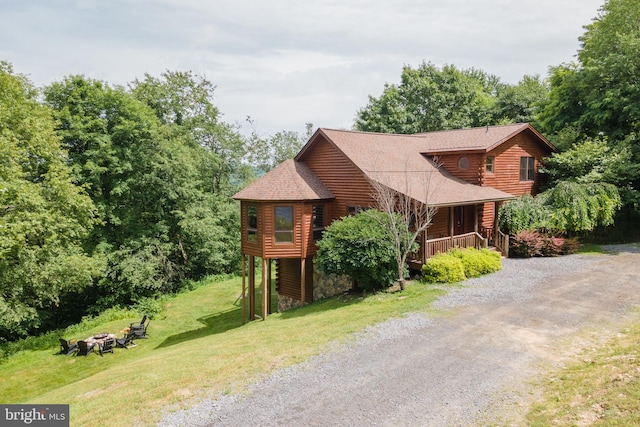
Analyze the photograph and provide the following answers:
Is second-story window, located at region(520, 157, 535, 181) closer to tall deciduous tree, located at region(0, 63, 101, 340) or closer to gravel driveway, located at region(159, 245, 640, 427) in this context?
gravel driveway, located at region(159, 245, 640, 427)

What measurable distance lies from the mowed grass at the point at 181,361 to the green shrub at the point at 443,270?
2.53ft

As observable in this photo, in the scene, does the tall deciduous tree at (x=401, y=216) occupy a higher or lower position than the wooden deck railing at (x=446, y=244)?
higher

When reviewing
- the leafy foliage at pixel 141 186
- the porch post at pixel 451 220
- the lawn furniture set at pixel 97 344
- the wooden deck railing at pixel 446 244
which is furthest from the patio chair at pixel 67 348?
the porch post at pixel 451 220

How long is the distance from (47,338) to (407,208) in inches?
802

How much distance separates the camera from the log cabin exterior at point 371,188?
61.8 ft

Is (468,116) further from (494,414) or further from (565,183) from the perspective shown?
(494,414)

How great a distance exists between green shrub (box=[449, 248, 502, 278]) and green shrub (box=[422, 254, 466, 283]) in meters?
0.41

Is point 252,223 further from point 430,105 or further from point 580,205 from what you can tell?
point 430,105

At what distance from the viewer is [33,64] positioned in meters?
25.7

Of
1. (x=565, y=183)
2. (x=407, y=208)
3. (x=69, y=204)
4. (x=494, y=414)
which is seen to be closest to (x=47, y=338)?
(x=69, y=204)

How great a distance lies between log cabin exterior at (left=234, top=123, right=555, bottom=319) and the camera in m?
18.8

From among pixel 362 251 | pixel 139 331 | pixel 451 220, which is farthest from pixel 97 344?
pixel 451 220

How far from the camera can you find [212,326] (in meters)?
21.5

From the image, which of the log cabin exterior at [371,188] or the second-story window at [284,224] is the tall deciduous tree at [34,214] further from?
the second-story window at [284,224]
